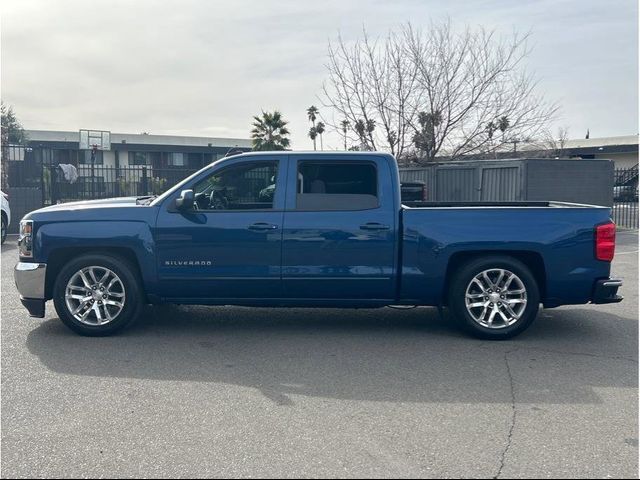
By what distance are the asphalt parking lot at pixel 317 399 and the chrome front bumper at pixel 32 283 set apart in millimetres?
323

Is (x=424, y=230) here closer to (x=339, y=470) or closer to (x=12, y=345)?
(x=339, y=470)

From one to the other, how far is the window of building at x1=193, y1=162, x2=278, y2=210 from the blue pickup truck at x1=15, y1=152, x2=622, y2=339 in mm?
19

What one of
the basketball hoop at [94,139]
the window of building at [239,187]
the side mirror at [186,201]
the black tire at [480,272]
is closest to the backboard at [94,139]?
the basketball hoop at [94,139]

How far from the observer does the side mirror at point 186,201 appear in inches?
261

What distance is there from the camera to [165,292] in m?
6.89

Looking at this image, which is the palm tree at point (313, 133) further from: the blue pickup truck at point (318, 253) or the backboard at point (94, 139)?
the blue pickup truck at point (318, 253)

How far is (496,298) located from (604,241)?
119 cm

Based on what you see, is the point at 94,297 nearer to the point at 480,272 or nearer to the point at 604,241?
the point at 480,272

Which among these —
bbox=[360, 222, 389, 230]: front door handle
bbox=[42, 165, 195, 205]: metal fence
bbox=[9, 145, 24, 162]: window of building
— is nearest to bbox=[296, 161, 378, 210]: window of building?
bbox=[360, 222, 389, 230]: front door handle

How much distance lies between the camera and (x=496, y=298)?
22.2 ft

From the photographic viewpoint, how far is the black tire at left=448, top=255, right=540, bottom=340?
6.71 m

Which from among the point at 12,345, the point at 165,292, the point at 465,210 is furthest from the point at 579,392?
the point at 12,345

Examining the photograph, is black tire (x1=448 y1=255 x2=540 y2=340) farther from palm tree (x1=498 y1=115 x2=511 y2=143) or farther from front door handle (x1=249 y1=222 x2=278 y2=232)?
palm tree (x1=498 y1=115 x2=511 y2=143)

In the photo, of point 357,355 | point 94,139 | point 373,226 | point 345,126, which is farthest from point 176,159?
point 357,355
